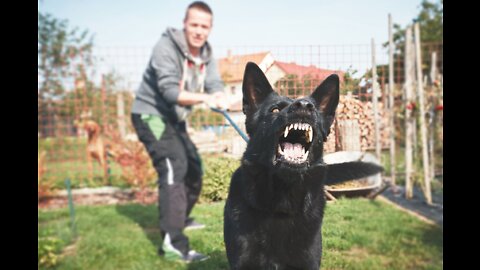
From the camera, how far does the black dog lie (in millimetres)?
1142

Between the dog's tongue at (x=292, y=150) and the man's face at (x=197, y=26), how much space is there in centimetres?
135

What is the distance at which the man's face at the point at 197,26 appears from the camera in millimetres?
2240

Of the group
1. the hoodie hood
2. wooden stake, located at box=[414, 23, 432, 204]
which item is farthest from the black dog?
wooden stake, located at box=[414, 23, 432, 204]

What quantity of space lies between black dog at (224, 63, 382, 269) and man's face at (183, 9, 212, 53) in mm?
1204

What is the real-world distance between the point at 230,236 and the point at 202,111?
511cm

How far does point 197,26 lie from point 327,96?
4.67ft

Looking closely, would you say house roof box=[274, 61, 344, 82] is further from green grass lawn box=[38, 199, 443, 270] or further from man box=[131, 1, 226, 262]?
man box=[131, 1, 226, 262]

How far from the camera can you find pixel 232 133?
1.61 meters

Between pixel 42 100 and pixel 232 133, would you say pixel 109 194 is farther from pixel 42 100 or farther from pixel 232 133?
pixel 232 133

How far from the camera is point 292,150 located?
45.4 inches

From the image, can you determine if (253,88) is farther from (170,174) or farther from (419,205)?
(419,205)

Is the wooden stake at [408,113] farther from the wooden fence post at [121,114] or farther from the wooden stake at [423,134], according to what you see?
the wooden fence post at [121,114]

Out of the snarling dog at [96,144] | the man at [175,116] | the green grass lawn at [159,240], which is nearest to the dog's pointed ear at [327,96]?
the green grass lawn at [159,240]

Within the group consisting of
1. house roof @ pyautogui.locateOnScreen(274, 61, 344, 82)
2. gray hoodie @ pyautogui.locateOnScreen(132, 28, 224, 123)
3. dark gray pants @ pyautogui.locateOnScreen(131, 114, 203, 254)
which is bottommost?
dark gray pants @ pyautogui.locateOnScreen(131, 114, 203, 254)
